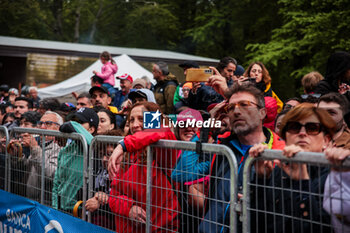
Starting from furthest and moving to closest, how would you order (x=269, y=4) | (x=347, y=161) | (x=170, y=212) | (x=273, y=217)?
(x=269, y=4), (x=170, y=212), (x=273, y=217), (x=347, y=161)

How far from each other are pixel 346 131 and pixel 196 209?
1244mm

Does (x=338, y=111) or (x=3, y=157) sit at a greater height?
(x=338, y=111)

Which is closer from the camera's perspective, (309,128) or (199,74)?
(309,128)

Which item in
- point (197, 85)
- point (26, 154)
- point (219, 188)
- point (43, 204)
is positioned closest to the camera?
point (219, 188)

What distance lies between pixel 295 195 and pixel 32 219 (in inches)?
130

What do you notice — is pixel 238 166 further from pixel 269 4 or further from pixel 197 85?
pixel 269 4

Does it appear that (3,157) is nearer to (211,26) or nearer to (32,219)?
(32,219)

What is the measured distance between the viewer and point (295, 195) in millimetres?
2467

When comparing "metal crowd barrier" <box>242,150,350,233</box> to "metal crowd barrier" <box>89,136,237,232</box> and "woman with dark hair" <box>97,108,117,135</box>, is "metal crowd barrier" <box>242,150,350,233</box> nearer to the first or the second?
"metal crowd barrier" <box>89,136,237,232</box>

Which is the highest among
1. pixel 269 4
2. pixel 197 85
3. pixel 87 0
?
pixel 87 0

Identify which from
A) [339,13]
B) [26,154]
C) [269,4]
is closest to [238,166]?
[26,154]

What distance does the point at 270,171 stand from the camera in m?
2.63

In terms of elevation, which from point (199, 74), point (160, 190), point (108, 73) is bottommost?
point (160, 190)

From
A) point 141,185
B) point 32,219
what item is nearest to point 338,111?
point 141,185
